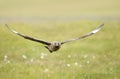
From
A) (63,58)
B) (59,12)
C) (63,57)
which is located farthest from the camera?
(59,12)

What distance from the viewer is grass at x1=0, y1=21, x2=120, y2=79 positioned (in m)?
10.5

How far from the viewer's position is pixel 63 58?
1345 centimetres

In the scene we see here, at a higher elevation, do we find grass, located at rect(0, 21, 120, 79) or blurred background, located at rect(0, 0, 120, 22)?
grass, located at rect(0, 21, 120, 79)

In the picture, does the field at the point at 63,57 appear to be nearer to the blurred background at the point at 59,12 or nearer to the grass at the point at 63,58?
the grass at the point at 63,58

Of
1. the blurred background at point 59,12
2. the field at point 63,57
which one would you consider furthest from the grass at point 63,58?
the blurred background at point 59,12

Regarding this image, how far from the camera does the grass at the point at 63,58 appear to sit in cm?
1046

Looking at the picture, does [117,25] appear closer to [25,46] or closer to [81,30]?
[81,30]

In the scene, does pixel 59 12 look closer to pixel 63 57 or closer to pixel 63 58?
pixel 63 57

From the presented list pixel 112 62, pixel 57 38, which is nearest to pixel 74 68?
pixel 112 62

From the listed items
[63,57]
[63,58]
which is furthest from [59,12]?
[63,58]

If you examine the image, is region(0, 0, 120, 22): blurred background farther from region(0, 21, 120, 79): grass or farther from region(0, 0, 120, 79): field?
region(0, 21, 120, 79): grass

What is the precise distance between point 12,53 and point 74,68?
11.5ft

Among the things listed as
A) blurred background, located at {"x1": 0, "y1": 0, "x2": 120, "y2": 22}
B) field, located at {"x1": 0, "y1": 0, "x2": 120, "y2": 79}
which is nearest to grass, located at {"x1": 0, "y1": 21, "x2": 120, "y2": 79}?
field, located at {"x1": 0, "y1": 0, "x2": 120, "y2": 79}

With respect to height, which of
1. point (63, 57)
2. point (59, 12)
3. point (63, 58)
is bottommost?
point (59, 12)
